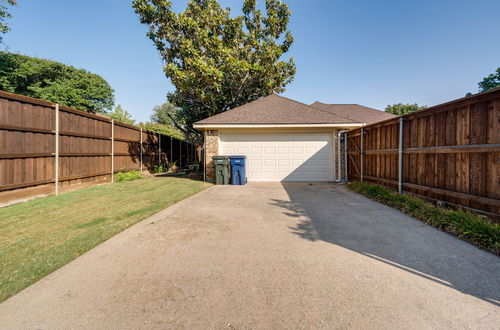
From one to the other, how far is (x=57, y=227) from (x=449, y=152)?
24.1 feet

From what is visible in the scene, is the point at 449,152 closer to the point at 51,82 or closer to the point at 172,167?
the point at 172,167

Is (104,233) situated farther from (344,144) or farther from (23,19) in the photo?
(23,19)

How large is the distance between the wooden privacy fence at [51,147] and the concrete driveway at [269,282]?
13.0 ft

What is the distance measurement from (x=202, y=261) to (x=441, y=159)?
203 inches

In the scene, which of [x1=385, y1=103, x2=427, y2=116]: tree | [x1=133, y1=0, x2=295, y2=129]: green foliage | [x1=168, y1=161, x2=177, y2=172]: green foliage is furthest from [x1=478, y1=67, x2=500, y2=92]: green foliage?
[x1=168, y1=161, x2=177, y2=172]: green foliage

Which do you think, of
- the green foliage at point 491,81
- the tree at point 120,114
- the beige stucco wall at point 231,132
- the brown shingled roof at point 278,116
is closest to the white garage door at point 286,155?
the beige stucco wall at point 231,132

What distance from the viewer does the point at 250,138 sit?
924cm

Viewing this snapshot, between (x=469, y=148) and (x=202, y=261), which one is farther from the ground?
(x=469, y=148)

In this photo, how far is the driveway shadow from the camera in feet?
6.99

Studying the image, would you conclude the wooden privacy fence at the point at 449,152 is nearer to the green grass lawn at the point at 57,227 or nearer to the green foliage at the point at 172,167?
the green grass lawn at the point at 57,227

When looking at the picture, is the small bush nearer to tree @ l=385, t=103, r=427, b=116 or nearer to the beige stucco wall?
the beige stucco wall

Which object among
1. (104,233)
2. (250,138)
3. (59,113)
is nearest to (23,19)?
(59,113)

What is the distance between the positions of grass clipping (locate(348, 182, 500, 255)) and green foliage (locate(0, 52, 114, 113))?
29531 mm

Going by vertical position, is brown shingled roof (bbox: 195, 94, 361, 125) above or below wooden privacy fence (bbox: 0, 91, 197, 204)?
above
